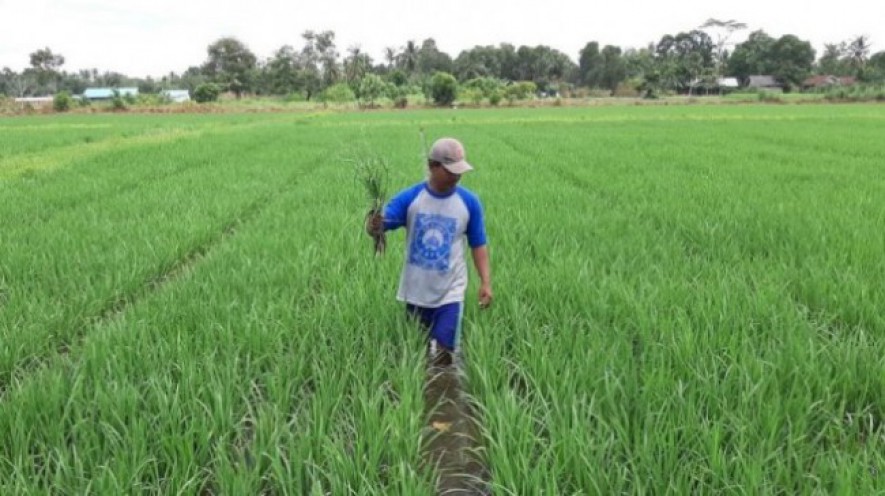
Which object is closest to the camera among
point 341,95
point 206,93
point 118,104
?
point 118,104

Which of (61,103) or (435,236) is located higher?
(61,103)

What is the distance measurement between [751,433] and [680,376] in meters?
0.45

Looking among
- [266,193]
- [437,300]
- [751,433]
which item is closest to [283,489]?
[437,300]

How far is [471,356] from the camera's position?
106 inches

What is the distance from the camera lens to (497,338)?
9.18ft

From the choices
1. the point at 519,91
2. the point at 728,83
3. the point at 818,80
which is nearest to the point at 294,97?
the point at 519,91

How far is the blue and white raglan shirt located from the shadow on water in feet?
1.08

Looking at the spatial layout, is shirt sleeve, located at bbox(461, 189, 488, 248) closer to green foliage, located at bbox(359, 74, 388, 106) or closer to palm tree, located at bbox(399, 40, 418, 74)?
green foliage, located at bbox(359, 74, 388, 106)

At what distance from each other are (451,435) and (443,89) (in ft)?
154

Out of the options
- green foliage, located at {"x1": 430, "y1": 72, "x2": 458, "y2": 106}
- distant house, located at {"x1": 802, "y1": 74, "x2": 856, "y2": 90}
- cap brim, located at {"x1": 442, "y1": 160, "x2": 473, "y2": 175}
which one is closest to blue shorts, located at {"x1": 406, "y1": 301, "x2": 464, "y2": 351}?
cap brim, located at {"x1": 442, "y1": 160, "x2": 473, "y2": 175}

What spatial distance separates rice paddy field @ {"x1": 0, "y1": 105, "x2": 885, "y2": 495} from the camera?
1862mm

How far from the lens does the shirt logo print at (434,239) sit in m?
2.63

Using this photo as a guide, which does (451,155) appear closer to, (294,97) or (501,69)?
(294,97)

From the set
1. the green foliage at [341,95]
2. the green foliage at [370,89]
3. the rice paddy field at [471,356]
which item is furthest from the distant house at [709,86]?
the rice paddy field at [471,356]
